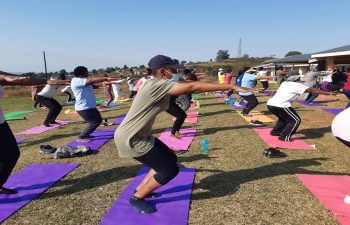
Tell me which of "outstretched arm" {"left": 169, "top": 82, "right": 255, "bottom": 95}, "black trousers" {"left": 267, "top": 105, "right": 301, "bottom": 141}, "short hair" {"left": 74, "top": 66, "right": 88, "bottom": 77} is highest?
"short hair" {"left": 74, "top": 66, "right": 88, "bottom": 77}

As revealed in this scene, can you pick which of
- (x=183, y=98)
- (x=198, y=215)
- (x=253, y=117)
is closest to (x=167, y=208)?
(x=198, y=215)

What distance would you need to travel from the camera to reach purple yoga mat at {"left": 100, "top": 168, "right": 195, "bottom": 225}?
280cm

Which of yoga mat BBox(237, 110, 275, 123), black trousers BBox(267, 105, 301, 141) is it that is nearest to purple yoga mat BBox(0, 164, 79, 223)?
black trousers BBox(267, 105, 301, 141)

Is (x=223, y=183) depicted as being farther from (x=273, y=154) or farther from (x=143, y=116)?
(x=143, y=116)

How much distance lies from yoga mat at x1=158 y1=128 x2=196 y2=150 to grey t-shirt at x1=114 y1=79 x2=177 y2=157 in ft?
9.01

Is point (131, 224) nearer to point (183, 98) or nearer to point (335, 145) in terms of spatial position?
point (335, 145)

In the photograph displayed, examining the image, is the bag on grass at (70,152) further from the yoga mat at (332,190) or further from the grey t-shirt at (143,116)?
the yoga mat at (332,190)

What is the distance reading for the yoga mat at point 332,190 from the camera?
291 cm

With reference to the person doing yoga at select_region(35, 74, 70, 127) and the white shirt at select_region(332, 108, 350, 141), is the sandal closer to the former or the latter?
the white shirt at select_region(332, 108, 350, 141)

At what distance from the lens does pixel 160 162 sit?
2754 mm

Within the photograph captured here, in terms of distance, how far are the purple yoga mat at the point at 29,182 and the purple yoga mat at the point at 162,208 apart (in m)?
1.17

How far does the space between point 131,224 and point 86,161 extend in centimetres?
240

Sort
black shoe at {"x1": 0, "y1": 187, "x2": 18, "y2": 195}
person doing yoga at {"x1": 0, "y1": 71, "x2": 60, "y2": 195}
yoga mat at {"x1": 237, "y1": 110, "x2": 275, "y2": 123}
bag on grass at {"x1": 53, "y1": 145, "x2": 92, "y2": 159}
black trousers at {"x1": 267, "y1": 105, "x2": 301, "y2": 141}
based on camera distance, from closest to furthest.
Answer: person doing yoga at {"x1": 0, "y1": 71, "x2": 60, "y2": 195}, black shoe at {"x1": 0, "y1": 187, "x2": 18, "y2": 195}, bag on grass at {"x1": 53, "y1": 145, "x2": 92, "y2": 159}, black trousers at {"x1": 267, "y1": 105, "x2": 301, "y2": 141}, yoga mat at {"x1": 237, "y1": 110, "x2": 275, "y2": 123}

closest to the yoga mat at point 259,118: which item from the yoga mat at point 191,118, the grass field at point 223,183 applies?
the yoga mat at point 191,118
